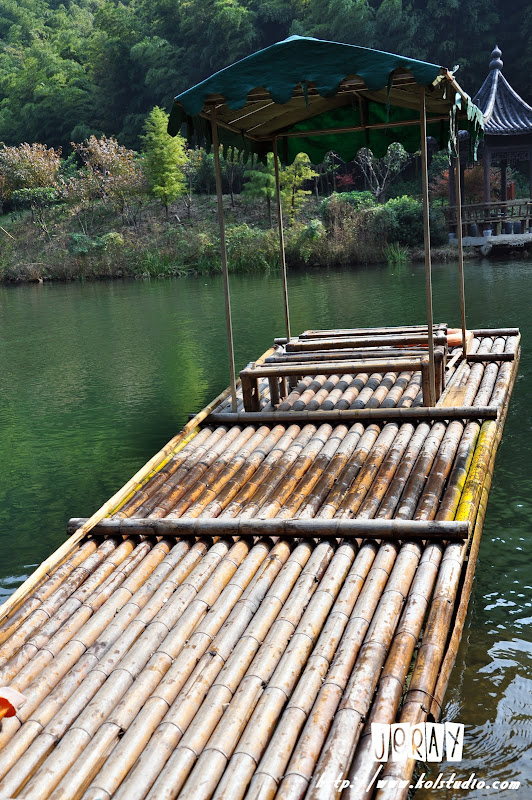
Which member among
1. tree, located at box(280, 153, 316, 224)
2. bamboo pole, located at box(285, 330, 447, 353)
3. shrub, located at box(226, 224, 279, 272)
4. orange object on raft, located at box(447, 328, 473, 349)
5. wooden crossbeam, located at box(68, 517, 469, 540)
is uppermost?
tree, located at box(280, 153, 316, 224)

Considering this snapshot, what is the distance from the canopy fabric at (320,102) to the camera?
544cm

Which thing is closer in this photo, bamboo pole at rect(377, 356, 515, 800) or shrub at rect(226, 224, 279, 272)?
bamboo pole at rect(377, 356, 515, 800)

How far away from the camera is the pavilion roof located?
2555 centimetres

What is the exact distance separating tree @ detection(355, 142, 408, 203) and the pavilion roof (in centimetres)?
570

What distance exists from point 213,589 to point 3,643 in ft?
3.29

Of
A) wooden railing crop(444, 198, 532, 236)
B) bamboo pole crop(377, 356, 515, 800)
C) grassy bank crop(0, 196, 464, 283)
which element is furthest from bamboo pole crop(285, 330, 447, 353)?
grassy bank crop(0, 196, 464, 283)

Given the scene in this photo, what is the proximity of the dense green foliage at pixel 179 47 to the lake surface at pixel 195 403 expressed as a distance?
59.8 ft

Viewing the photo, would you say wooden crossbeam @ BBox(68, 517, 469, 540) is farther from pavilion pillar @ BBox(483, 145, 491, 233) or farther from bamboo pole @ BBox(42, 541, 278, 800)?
pavilion pillar @ BBox(483, 145, 491, 233)

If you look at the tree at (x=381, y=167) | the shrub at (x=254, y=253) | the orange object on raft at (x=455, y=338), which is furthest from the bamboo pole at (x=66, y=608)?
the tree at (x=381, y=167)

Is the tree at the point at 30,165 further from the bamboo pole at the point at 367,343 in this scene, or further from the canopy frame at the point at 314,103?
the bamboo pole at the point at 367,343

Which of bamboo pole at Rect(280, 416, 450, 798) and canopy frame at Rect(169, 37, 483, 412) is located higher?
canopy frame at Rect(169, 37, 483, 412)

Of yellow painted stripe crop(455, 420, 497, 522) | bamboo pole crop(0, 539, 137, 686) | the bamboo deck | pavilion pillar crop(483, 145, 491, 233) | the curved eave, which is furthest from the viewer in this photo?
pavilion pillar crop(483, 145, 491, 233)

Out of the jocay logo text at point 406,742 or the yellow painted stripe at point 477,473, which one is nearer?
the jocay logo text at point 406,742

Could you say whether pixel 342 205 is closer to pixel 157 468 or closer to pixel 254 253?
pixel 254 253
